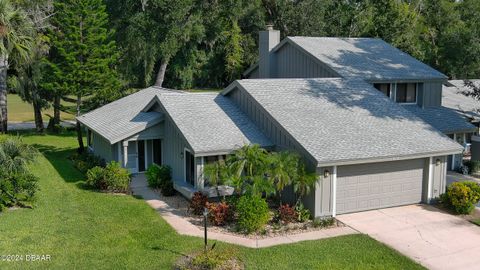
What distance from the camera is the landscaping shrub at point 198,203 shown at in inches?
643

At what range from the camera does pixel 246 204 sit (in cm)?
1479

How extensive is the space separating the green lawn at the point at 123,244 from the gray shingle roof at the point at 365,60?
34.4 feet

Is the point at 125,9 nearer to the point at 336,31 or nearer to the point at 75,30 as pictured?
the point at 75,30

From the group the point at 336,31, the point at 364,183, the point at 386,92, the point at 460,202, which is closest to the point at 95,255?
the point at 364,183

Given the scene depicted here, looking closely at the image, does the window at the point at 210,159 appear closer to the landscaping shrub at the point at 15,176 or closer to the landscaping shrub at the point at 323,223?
the landscaping shrub at the point at 323,223

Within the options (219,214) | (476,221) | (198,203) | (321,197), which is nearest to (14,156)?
(198,203)

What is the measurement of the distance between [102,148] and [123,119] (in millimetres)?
2050

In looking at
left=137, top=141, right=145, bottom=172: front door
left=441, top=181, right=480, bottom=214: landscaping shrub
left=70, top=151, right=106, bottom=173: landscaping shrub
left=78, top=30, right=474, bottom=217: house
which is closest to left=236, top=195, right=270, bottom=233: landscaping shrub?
left=78, top=30, right=474, bottom=217: house

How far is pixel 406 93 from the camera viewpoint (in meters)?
24.2

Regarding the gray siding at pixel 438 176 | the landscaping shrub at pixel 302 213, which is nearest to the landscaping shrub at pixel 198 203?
the landscaping shrub at pixel 302 213

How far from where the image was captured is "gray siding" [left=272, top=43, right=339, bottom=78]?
23473 mm

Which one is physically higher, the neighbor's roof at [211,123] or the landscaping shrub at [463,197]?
the neighbor's roof at [211,123]

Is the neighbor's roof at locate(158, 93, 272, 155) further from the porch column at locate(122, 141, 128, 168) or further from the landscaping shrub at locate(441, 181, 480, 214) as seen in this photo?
the landscaping shrub at locate(441, 181, 480, 214)

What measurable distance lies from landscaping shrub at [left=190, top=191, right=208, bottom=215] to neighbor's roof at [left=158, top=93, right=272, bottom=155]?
1415 millimetres
